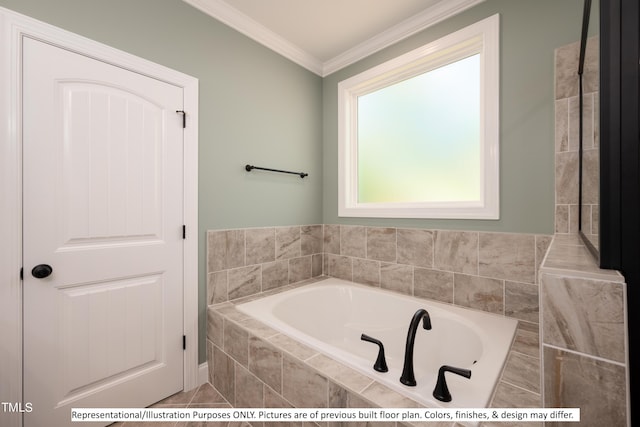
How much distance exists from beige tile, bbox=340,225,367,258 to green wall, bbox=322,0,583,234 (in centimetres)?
88

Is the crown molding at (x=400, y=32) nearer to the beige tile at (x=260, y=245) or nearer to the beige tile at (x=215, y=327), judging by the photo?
Answer: the beige tile at (x=260, y=245)

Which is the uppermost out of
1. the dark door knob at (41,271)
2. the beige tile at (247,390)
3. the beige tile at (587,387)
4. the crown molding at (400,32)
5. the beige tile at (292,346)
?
the crown molding at (400,32)

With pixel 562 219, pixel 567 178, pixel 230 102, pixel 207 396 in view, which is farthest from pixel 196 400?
pixel 567 178

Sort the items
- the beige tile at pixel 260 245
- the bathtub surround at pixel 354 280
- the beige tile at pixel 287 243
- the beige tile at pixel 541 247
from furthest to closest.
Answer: the beige tile at pixel 287 243 → the beige tile at pixel 260 245 → the beige tile at pixel 541 247 → the bathtub surround at pixel 354 280

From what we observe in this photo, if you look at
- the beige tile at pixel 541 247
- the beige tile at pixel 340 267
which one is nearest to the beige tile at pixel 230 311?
the beige tile at pixel 340 267

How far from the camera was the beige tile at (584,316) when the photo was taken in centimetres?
57

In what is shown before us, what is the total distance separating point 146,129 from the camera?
1563mm

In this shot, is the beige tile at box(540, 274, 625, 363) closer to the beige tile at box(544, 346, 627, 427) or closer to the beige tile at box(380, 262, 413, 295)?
the beige tile at box(544, 346, 627, 427)

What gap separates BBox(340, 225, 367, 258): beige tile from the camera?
236 cm

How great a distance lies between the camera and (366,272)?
2332 millimetres

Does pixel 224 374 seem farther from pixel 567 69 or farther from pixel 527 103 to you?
pixel 567 69

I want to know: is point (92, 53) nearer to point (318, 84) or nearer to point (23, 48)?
point (23, 48)

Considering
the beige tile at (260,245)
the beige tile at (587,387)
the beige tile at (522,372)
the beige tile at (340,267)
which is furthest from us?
the beige tile at (340,267)

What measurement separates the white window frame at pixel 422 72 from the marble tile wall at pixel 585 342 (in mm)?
1179
